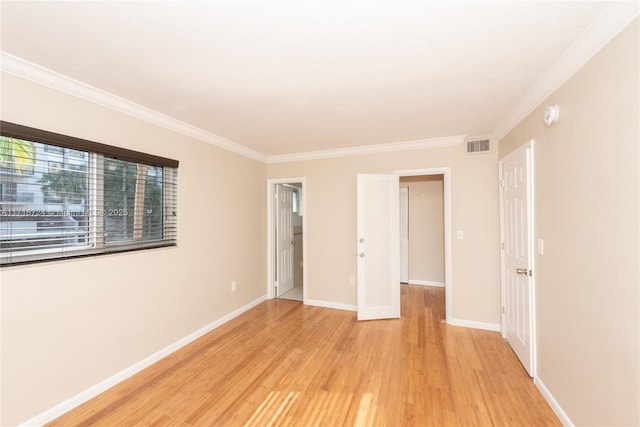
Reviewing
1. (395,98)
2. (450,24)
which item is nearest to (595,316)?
(450,24)

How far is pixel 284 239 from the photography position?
4793mm

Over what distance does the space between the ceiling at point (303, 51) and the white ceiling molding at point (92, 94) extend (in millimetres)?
62

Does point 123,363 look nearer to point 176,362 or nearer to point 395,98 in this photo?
point 176,362

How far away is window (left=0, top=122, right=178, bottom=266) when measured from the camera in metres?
1.72

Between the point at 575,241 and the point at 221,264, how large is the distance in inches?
136

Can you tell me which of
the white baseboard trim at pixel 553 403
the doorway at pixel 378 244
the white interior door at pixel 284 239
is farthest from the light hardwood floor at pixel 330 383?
the white interior door at pixel 284 239

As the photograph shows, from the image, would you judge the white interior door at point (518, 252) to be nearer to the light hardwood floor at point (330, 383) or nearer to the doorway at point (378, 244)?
the light hardwood floor at point (330, 383)

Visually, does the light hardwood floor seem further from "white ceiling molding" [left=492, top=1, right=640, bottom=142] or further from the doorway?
"white ceiling molding" [left=492, top=1, right=640, bottom=142]

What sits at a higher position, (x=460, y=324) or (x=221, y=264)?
(x=221, y=264)

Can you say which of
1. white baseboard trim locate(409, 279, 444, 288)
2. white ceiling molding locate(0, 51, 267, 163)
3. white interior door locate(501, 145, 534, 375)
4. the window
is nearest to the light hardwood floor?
white interior door locate(501, 145, 534, 375)

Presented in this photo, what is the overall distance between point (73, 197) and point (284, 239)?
3.10m

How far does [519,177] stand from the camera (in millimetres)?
2502

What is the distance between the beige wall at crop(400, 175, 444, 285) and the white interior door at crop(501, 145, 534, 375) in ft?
7.27

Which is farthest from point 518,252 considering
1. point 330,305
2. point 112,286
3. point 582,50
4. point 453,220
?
point 112,286
